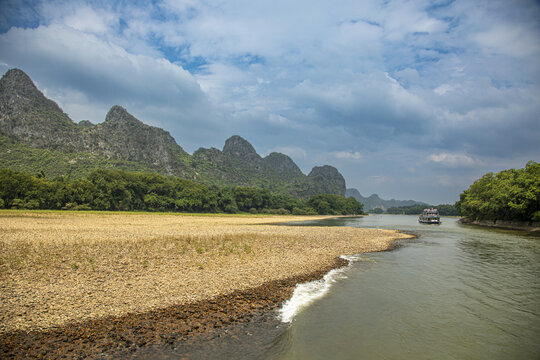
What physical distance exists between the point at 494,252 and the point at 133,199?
4588 inches

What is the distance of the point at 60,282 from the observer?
1436cm

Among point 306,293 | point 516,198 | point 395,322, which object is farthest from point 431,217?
point 395,322

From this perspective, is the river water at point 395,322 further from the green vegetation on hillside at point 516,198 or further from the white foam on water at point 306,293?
the green vegetation on hillside at point 516,198

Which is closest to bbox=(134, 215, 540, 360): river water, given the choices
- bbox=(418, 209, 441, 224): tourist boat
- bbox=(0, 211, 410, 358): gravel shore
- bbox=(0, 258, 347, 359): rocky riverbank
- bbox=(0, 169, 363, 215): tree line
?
bbox=(0, 258, 347, 359): rocky riverbank

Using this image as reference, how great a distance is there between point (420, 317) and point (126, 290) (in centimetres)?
1524

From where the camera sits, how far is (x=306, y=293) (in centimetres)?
1566

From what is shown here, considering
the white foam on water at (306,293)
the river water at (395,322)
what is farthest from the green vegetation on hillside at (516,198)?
the white foam on water at (306,293)

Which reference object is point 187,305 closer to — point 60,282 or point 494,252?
point 60,282

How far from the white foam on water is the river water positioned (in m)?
0.05

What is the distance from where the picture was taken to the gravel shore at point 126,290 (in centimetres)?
940

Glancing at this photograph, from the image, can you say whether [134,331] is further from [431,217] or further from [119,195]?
[431,217]

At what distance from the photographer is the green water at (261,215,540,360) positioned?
973 centimetres

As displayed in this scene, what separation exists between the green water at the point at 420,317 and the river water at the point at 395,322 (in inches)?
1.6

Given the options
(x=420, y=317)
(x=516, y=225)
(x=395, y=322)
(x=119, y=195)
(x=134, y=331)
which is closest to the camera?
(x=134, y=331)
